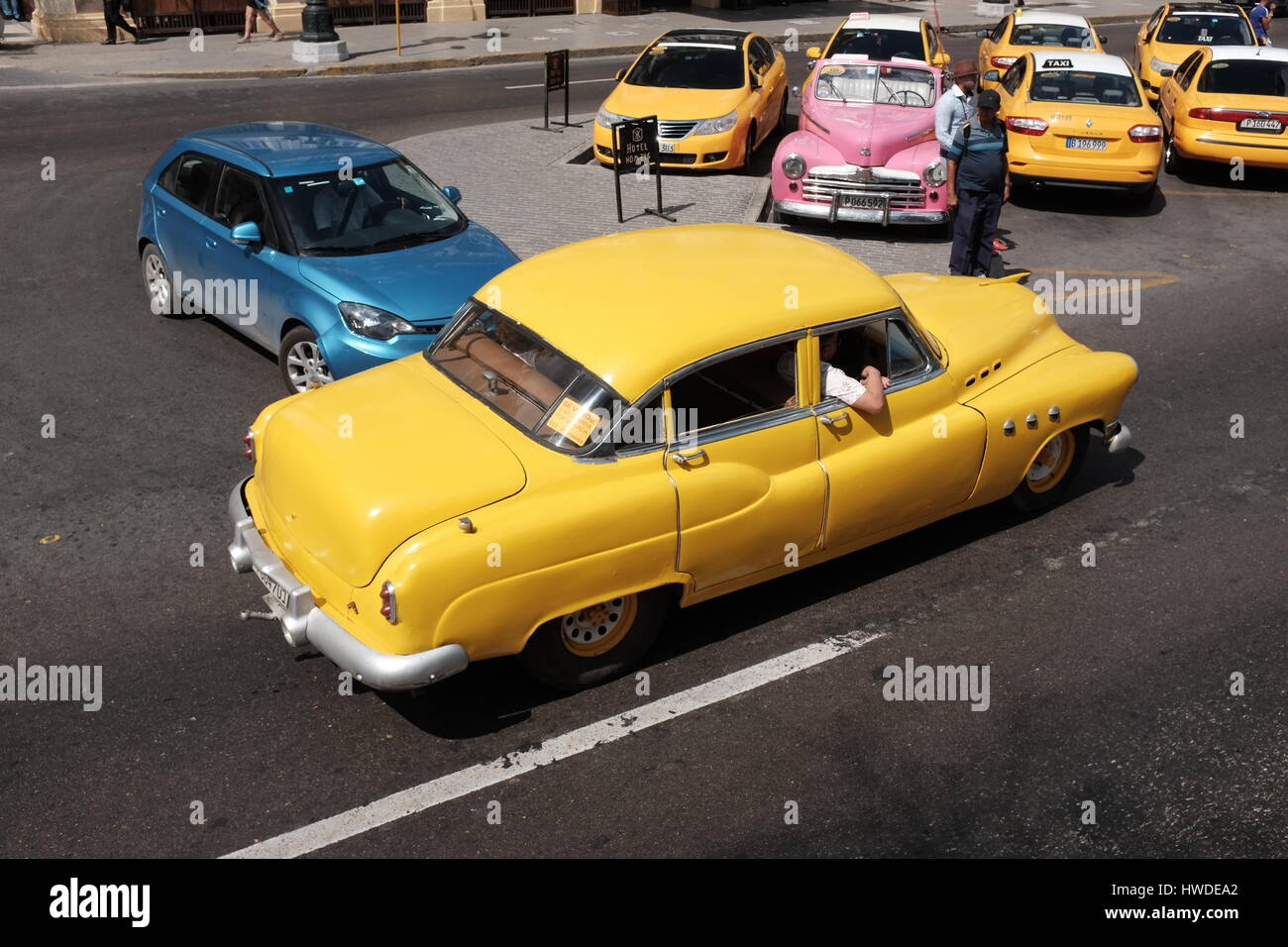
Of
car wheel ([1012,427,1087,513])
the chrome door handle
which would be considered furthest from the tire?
car wheel ([1012,427,1087,513])

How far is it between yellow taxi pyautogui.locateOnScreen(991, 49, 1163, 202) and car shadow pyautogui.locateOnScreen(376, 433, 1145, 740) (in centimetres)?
669

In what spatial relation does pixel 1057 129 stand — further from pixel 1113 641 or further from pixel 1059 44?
pixel 1113 641

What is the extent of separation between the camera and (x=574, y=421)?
19.5 feet

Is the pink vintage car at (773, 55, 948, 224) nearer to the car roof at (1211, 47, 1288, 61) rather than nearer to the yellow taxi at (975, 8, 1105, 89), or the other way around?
the car roof at (1211, 47, 1288, 61)

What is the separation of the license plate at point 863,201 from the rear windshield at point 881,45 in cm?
409

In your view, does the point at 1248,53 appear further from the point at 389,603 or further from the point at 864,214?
the point at 389,603

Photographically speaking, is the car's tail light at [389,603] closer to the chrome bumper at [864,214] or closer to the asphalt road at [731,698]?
the asphalt road at [731,698]

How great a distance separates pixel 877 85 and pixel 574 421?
995cm

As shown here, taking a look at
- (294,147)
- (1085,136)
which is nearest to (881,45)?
(1085,136)

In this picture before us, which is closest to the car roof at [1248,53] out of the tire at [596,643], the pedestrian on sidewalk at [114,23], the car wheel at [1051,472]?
the car wheel at [1051,472]

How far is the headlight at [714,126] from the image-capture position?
15477 millimetres

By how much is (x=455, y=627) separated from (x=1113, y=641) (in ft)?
11.3

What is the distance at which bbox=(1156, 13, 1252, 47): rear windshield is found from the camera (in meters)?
20.1
